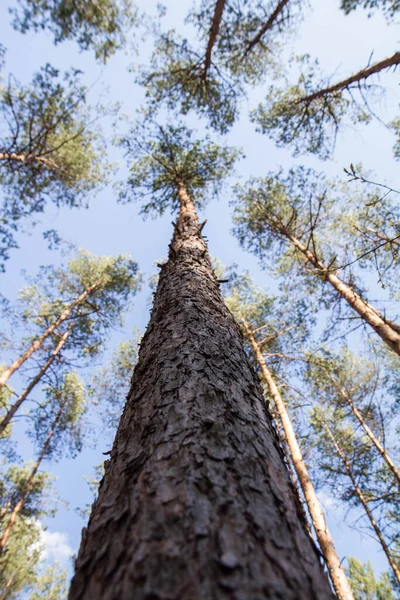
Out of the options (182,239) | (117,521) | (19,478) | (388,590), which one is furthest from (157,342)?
(19,478)

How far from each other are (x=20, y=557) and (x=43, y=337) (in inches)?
487

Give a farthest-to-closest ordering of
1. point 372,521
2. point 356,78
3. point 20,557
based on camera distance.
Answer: point 20,557
point 372,521
point 356,78

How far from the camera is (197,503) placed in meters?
0.76

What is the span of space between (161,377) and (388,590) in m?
15.2

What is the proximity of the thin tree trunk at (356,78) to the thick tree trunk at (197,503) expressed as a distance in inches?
311

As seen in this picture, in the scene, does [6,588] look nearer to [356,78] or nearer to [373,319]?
[373,319]

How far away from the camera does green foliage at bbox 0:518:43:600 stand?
1407cm

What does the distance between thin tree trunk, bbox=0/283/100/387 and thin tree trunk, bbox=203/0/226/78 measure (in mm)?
9212

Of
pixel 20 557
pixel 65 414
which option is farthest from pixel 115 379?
pixel 20 557

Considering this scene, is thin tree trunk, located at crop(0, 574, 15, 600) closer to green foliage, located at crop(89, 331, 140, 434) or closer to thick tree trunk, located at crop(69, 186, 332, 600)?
green foliage, located at crop(89, 331, 140, 434)

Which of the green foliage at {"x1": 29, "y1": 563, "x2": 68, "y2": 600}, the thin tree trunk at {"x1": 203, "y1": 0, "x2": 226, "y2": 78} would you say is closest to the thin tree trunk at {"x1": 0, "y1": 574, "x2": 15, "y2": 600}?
the green foliage at {"x1": 29, "y1": 563, "x2": 68, "y2": 600}

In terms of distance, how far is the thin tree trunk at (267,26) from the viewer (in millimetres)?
7133

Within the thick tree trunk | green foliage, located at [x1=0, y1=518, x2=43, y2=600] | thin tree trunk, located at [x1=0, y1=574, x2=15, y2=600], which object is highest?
the thick tree trunk

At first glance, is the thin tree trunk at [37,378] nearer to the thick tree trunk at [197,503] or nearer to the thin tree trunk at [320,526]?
the thin tree trunk at [320,526]
